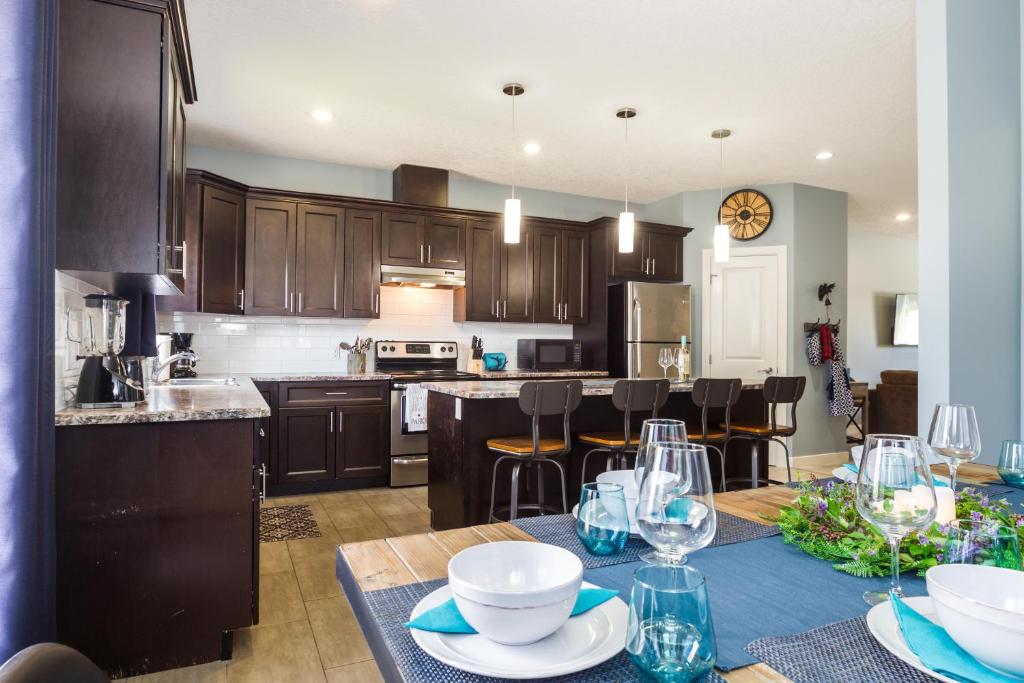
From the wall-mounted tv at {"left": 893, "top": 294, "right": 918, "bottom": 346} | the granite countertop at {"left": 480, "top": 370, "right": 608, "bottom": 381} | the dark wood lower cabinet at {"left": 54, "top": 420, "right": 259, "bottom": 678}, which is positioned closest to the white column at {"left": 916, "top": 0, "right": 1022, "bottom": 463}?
the dark wood lower cabinet at {"left": 54, "top": 420, "right": 259, "bottom": 678}

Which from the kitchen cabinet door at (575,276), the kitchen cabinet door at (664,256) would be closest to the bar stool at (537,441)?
the kitchen cabinet door at (575,276)

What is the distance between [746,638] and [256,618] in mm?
2042

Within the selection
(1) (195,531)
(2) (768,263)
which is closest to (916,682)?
(1) (195,531)

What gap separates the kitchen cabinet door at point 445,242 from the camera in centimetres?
539

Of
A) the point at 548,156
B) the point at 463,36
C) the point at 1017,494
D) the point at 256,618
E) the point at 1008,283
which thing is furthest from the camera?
the point at 548,156

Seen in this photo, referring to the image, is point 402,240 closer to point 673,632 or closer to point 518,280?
point 518,280

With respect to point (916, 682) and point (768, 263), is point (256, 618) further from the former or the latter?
point (768, 263)

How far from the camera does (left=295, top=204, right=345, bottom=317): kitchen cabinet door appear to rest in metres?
4.98

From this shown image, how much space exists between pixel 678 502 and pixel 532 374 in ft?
16.3

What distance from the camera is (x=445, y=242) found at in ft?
17.9

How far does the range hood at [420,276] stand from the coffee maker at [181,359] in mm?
1564

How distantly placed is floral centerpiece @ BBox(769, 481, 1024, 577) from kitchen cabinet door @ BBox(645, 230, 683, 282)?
5272 mm

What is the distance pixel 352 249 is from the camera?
513 cm

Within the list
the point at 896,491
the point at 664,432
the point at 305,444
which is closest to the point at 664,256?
the point at 305,444
